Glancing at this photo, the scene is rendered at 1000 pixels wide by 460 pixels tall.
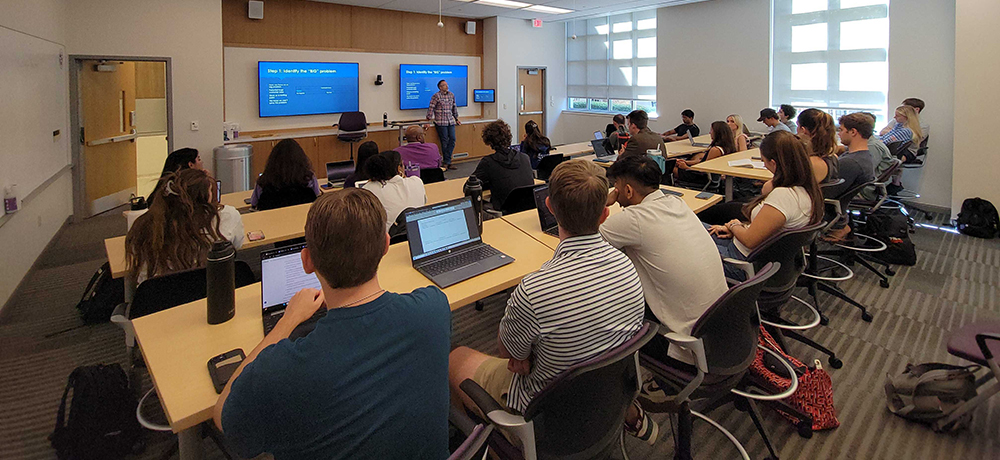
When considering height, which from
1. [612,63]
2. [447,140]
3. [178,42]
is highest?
[612,63]

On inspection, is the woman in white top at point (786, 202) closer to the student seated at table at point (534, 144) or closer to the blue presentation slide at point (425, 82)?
the student seated at table at point (534, 144)

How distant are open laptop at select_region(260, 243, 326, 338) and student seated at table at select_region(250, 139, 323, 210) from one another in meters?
1.93

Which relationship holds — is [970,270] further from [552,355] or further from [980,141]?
[552,355]

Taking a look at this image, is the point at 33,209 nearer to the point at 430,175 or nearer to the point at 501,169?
the point at 430,175

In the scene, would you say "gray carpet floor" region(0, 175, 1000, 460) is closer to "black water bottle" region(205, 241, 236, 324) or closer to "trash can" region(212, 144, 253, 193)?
"black water bottle" region(205, 241, 236, 324)

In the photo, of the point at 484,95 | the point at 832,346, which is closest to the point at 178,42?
the point at 484,95

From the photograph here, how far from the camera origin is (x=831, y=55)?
7.41 m

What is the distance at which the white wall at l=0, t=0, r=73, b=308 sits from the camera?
3.71 m

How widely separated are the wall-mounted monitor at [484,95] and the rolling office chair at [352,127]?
2706 millimetres

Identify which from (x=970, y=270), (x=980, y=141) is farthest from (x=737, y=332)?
(x=980, y=141)

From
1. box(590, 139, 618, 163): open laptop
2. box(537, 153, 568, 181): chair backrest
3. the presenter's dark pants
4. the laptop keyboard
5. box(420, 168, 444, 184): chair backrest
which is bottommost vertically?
the laptop keyboard

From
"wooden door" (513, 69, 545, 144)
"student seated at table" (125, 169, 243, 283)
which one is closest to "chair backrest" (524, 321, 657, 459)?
"student seated at table" (125, 169, 243, 283)

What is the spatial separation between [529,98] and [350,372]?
10.8 meters

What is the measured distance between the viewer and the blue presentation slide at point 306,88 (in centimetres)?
793
